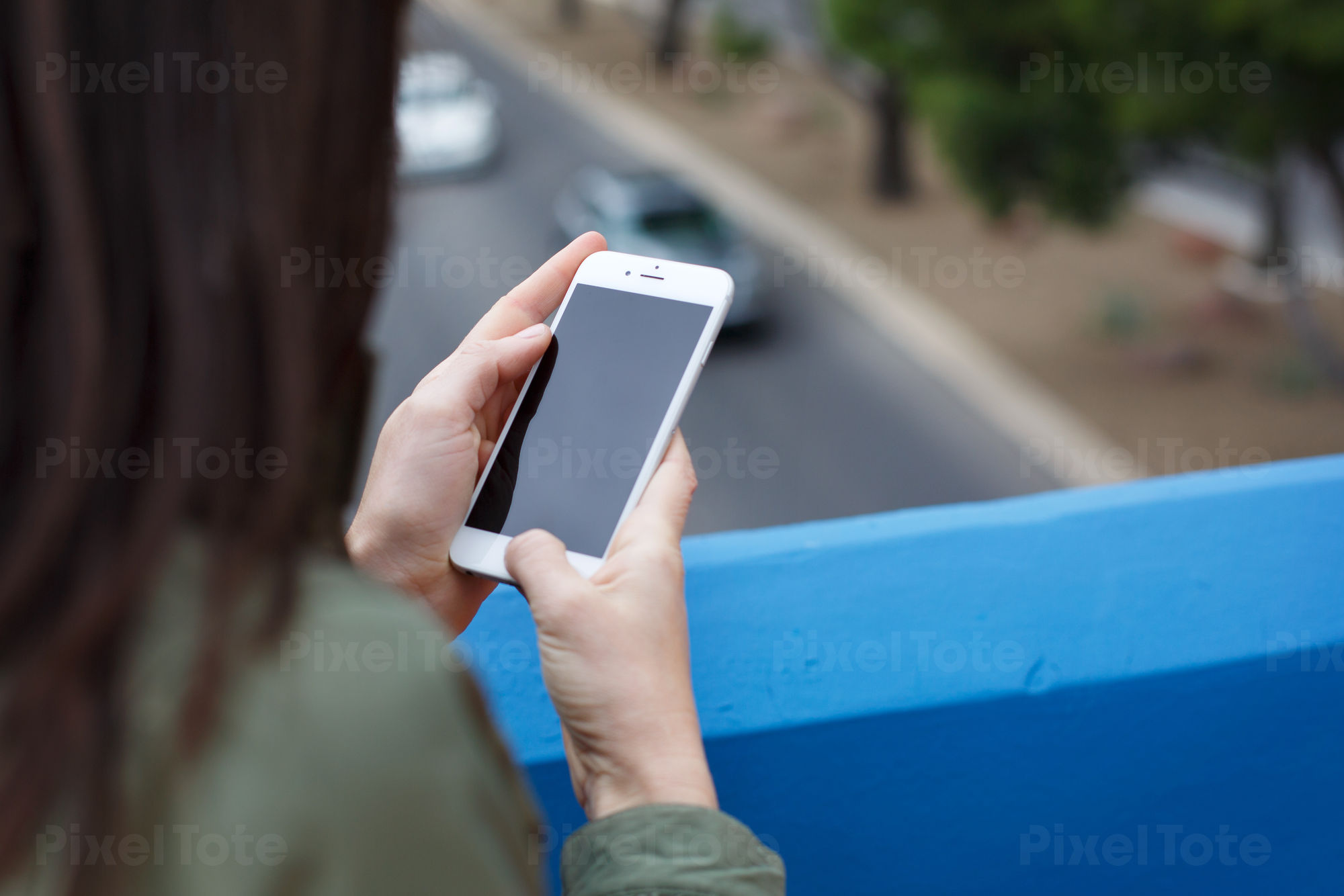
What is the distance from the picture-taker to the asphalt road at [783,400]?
Result: 31.3 ft

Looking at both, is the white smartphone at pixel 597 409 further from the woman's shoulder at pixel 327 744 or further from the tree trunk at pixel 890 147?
the tree trunk at pixel 890 147

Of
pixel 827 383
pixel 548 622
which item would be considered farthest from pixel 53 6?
pixel 827 383

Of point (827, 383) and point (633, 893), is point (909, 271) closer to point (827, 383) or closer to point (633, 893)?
point (827, 383)

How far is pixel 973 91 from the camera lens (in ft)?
27.4

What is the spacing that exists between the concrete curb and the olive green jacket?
4643 mm

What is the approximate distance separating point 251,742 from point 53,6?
1.39 ft

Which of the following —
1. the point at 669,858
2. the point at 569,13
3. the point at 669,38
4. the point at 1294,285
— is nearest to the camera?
the point at 669,858

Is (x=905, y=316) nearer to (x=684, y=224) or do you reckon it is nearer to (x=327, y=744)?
(x=684, y=224)

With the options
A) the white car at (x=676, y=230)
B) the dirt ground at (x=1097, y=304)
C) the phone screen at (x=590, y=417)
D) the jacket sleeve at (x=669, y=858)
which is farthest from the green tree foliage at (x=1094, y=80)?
the jacket sleeve at (x=669, y=858)

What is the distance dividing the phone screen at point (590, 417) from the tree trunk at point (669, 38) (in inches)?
968

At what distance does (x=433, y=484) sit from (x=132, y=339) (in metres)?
0.81

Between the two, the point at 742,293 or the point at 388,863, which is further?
the point at 742,293

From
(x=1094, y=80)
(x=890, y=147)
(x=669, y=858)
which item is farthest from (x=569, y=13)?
(x=669, y=858)

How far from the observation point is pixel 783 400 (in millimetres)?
11250
